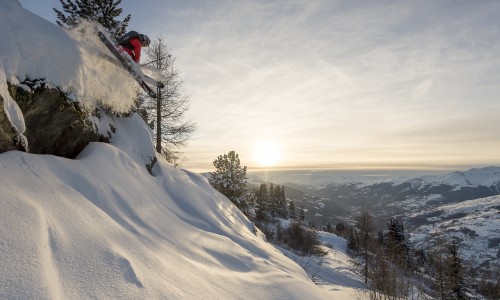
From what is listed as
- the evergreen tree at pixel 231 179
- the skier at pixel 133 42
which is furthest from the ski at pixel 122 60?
the evergreen tree at pixel 231 179

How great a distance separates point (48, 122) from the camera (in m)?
5.95

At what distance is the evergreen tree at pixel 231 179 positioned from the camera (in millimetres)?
27766

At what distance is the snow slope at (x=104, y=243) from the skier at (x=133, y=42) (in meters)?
3.46

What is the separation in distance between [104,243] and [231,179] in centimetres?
2465

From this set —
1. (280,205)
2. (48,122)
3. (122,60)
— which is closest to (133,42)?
(122,60)

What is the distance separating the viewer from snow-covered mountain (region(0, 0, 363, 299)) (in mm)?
3023

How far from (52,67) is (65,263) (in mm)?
4542

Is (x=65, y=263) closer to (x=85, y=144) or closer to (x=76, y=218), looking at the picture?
(x=76, y=218)

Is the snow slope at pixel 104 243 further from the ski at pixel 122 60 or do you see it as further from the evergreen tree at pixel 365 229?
the evergreen tree at pixel 365 229

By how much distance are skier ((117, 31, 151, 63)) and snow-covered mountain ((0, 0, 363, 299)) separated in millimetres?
1017

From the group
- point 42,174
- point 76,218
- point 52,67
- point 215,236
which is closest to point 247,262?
point 215,236

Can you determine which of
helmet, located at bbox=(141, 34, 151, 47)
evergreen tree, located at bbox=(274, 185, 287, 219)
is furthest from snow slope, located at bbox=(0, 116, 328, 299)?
evergreen tree, located at bbox=(274, 185, 287, 219)

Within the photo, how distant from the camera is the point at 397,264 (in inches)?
480

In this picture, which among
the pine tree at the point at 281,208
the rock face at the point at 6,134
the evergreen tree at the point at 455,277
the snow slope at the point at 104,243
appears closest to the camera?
the snow slope at the point at 104,243
